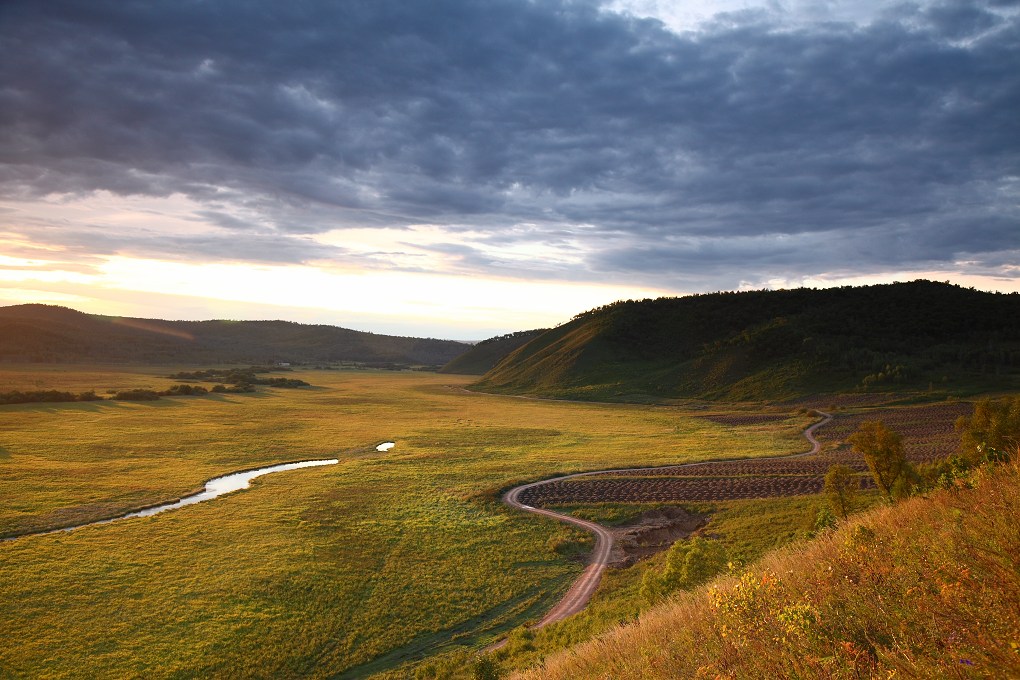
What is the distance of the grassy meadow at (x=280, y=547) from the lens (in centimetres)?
2195

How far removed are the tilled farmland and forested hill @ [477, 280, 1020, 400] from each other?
43.1 metres

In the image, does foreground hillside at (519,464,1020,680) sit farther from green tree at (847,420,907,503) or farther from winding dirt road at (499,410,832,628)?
green tree at (847,420,907,503)

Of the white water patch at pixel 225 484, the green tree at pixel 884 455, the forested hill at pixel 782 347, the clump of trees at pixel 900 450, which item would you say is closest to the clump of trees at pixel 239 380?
the forested hill at pixel 782 347

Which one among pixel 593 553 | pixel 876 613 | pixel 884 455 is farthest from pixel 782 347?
pixel 876 613

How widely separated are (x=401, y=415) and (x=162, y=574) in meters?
66.6

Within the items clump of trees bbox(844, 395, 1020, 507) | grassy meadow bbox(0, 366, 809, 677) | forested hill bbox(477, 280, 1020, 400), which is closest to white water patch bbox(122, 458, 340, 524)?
grassy meadow bbox(0, 366, 809, 677)

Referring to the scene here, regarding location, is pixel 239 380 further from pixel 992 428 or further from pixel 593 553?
pixel 992 428

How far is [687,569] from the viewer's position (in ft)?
62.4

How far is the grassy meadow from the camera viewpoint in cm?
2195

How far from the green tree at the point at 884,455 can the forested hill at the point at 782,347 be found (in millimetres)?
68714

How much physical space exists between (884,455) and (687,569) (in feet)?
51.2

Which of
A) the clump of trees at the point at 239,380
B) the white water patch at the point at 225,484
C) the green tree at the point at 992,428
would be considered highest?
the green tree at the point at 992,428

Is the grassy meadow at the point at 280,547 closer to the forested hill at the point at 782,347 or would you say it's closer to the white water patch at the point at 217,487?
the white water patch at the point at 217,487

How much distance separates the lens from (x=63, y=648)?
20.9 m
